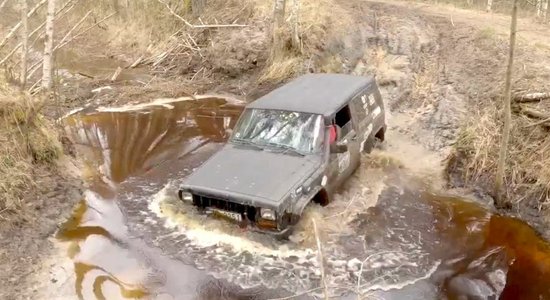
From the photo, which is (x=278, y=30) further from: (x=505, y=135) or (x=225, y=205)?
(x=225, y=205)

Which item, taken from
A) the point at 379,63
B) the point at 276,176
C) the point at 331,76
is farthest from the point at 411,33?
the point at 276,176

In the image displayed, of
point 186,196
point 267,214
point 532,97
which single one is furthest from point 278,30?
point 267,214

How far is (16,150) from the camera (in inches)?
306

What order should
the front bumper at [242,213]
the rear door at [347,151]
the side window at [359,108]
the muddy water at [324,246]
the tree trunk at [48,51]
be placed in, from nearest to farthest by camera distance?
the muddy water at [324,246], the front bumper at [242,213], the rear door at [347,151], the side window at [359,108], the tree trunk at [48,51]

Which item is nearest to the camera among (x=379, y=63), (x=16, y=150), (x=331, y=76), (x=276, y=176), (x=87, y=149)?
(x=276, y=176)

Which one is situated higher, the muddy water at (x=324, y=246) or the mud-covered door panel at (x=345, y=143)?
the mud-covered door panel at (x=345, y=143)

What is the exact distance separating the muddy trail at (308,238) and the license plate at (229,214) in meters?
0.33

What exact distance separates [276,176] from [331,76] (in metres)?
3.33

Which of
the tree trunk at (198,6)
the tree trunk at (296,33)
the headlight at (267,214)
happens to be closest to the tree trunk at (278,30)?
the tree trunk at (296,33)

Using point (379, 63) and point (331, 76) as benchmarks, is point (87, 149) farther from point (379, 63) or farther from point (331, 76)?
point (379, 63)

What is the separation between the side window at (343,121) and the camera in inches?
289

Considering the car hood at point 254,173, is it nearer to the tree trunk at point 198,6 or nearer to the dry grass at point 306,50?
the dry grass at point 306,50

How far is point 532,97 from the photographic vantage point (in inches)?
339

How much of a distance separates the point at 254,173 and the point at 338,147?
1.29 meters
